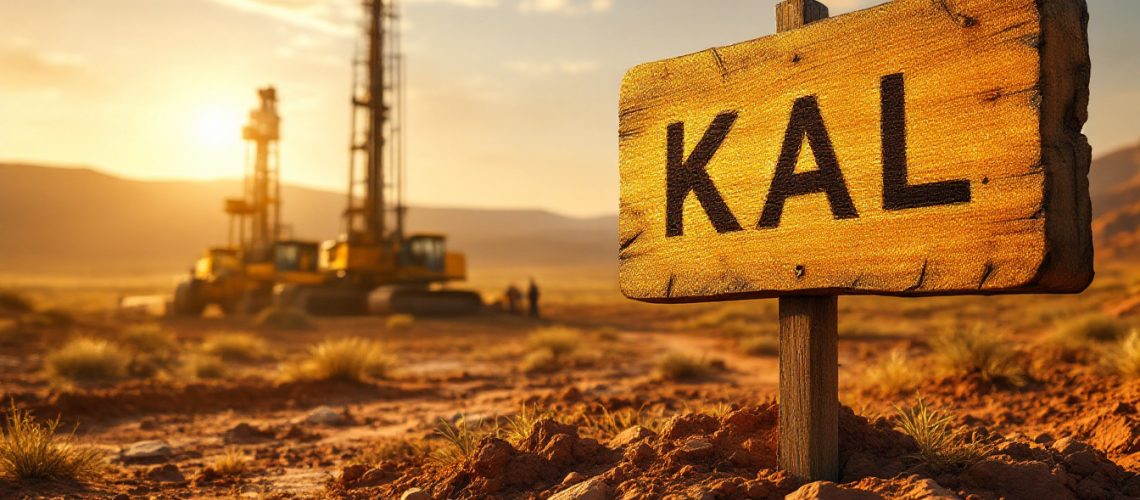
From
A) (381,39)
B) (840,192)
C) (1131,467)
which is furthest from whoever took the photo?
(381,39)

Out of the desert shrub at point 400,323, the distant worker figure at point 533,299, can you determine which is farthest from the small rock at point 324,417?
the distant worker figure at point 533,299

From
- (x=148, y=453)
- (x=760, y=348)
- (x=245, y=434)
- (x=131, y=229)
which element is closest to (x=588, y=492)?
(x=148, y=453)

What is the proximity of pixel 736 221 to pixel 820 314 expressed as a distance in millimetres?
443

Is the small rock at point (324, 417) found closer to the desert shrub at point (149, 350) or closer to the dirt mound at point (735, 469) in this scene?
the dirt mound at point (735, 469)

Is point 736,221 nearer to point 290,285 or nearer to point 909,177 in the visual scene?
point 909,177

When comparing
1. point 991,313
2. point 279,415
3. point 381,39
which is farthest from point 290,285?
point 991,313

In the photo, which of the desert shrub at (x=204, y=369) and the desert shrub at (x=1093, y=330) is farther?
the desert shrub at (x=1093, y=330)

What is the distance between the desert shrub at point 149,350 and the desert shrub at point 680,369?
709 centimetres

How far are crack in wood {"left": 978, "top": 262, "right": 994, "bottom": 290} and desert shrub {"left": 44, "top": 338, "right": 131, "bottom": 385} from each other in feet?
35.5

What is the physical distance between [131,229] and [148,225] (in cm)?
361

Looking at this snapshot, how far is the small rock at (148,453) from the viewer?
5.82 meters

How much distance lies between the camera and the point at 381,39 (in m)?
26.4

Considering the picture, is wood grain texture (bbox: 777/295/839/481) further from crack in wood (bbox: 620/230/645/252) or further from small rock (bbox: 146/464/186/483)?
small rock (bbox: 146/464/186/483)

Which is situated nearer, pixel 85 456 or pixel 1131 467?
pixel 1131 467
